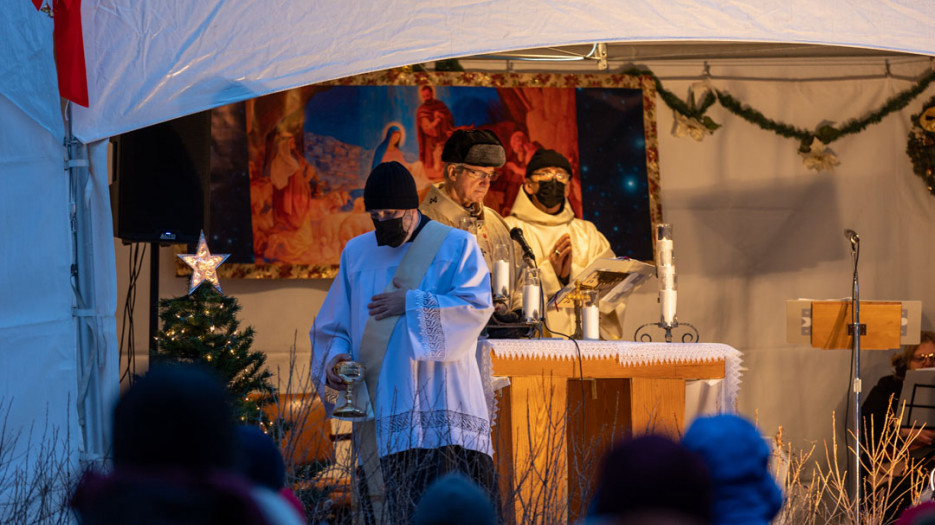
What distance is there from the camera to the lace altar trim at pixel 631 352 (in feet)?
18.2

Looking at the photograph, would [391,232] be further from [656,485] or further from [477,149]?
[656,485]

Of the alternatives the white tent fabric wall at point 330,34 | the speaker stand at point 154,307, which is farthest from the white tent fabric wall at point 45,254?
the speaker stand at point 154,307

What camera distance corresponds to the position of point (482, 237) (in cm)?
757

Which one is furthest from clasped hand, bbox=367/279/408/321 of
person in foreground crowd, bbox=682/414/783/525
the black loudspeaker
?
person in foreground crowd, bbox=682/414/783/525

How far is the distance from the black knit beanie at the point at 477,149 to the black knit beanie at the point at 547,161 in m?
2.01

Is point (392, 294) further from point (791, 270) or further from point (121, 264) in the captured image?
point (791, 270)

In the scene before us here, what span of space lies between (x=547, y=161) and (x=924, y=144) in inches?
130

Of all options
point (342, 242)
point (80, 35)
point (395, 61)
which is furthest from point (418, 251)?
point (342, 242)

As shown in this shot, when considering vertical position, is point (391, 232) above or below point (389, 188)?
below

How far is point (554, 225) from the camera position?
879 centimetres

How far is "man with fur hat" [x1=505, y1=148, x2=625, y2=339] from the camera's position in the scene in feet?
28.3

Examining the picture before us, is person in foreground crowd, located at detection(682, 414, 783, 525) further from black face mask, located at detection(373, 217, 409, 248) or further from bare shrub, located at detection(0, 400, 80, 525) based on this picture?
black face mask, located at detection(373, 217, 409, 248)

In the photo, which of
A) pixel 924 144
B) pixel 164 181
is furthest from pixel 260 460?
pixel 924 144

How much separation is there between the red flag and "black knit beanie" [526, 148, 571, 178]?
434 cm
